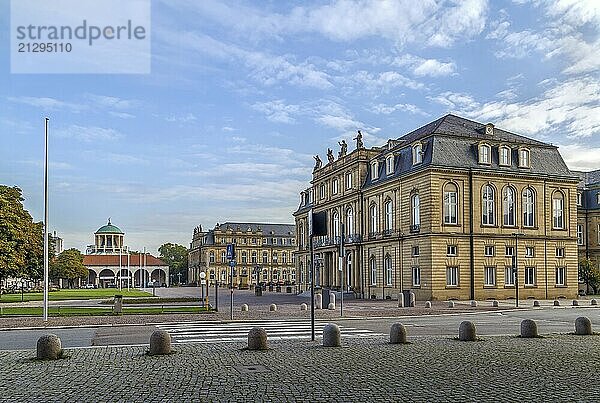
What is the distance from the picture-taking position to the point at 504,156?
5694cm

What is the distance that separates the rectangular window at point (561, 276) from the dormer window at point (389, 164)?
16.6m

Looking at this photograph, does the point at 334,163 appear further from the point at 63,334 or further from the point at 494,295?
the point at 63,334

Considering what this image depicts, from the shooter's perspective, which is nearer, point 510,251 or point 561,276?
point 510,251

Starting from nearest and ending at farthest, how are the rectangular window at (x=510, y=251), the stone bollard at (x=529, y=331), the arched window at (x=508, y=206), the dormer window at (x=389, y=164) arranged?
the stone bollard at (x=529, y=331)
the rectangular window at (x=510, y=251)
the arched window at (x=508, y=206)
the dormer window at (x=389, y=164)

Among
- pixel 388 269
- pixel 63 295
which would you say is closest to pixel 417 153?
pixel 388 269

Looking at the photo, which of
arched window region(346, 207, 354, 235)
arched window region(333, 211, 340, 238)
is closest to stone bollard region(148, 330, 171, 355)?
arched window region(346, 207, 354, 235)

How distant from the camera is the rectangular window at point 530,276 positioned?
5681 centimetres

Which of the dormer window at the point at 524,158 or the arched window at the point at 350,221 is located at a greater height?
the dormer window at the point at 524,158

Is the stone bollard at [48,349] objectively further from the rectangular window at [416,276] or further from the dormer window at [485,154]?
the dormer window at [485,154]

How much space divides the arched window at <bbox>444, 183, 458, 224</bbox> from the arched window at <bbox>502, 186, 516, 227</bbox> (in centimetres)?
462

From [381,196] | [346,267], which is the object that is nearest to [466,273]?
[381,196]

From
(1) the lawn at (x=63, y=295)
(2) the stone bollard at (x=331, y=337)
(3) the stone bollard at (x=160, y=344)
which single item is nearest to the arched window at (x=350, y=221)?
(1) the lawn at (x=63, y=295)

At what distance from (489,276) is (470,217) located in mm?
5146

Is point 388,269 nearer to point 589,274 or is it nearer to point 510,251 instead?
point 510,251
